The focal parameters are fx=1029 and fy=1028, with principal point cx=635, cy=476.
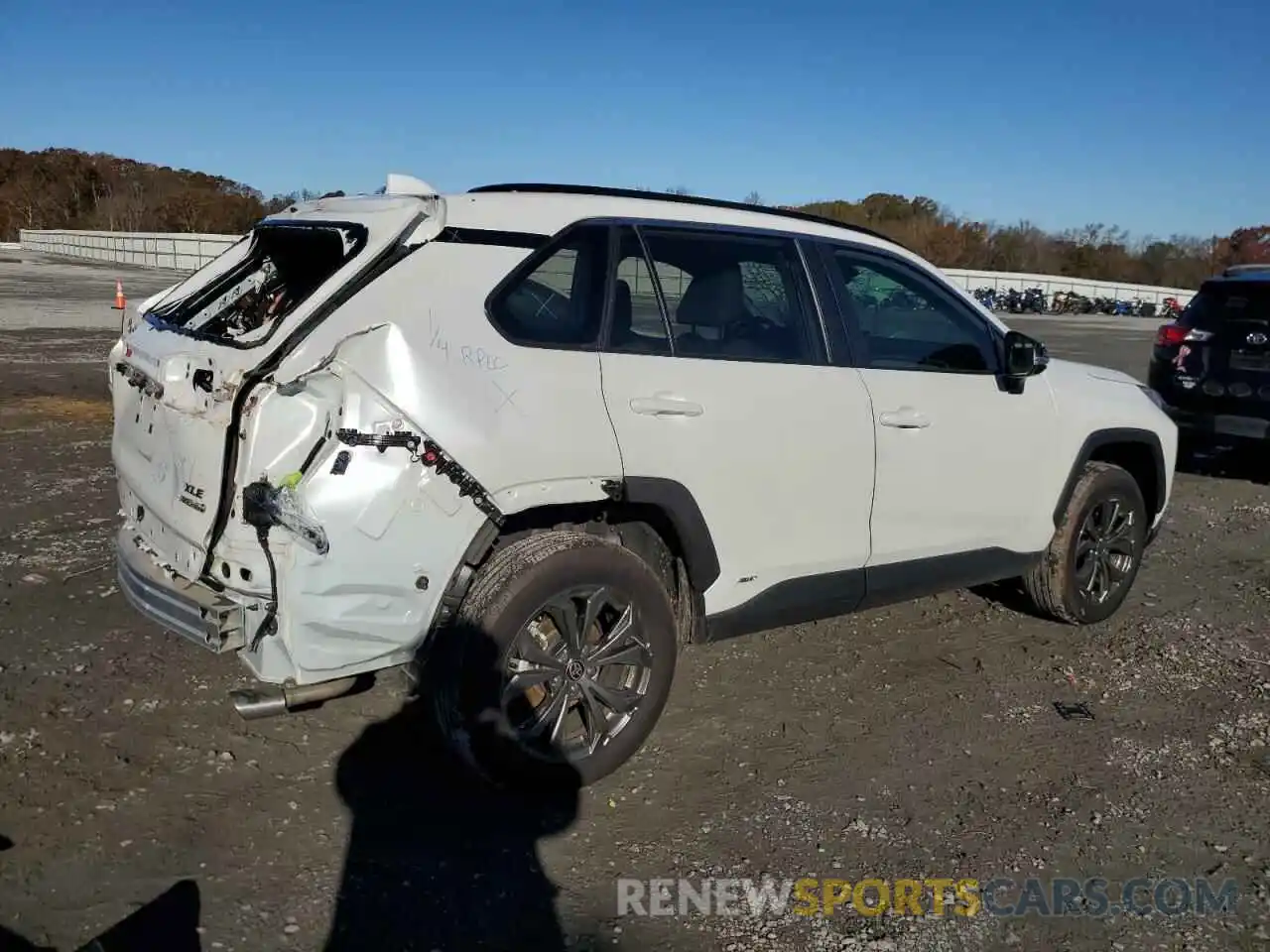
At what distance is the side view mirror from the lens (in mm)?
4422

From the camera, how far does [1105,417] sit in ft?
16.3

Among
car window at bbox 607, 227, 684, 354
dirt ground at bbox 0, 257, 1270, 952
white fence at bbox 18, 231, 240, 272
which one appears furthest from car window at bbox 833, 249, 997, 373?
white fence at bbox 18, 231, 240, 272

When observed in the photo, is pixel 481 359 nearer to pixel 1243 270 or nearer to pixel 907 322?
pixel 907 322

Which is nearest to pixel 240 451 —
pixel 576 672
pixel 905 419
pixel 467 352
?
pixel 467 352

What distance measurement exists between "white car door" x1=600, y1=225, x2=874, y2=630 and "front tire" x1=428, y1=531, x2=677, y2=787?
318 millimetres

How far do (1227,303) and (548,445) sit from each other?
25.5 ft

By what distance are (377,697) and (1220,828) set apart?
3.11 metres

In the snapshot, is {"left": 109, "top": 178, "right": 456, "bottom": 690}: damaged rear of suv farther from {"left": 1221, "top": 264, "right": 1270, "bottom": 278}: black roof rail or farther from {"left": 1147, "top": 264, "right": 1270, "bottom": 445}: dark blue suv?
{"left": 1221, "top": 264, "right": 1270, "bottom": 278}: black roof rail

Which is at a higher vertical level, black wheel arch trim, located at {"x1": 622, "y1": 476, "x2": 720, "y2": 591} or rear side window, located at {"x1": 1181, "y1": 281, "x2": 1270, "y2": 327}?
rear side window, located at {"x1": 1181, "y1": 281, "x2": 1270, "y2": 327}

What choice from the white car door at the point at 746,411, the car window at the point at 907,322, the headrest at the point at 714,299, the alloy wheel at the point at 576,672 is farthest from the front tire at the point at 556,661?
the car window at the point at 907,322

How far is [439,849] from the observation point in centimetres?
317

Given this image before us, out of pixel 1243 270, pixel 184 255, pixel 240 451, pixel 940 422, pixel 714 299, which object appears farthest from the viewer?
pixel 184 255

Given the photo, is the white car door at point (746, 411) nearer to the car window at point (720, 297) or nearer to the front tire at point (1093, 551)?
the car window at point (720, 297)

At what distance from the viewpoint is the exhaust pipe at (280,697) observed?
3053 millimetres
